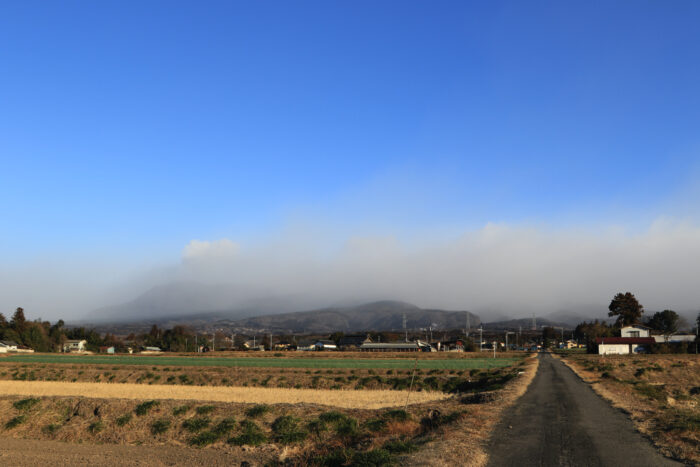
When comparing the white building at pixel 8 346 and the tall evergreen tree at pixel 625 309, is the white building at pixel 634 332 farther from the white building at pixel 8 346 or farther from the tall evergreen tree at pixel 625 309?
the white building at pixel 8 346

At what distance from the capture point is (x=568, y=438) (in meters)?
19.0

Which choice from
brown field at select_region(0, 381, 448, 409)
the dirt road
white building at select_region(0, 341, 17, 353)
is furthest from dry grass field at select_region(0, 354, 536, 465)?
white building at select_region(0, 341, 17, 353)

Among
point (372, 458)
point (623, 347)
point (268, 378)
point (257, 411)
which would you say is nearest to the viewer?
point (372, 458)

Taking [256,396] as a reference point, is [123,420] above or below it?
above

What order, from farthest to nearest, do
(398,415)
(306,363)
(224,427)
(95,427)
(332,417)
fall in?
(306,363) < (95,427) < (332,417) < (398,415) < (224,427)

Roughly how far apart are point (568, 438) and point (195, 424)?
16.3m

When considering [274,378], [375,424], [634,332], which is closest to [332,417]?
[375,424]

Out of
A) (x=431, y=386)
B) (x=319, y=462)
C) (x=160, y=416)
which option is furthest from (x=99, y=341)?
(x=319, y=462)

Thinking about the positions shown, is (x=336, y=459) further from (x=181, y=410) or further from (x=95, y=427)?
(x=95, y=427)

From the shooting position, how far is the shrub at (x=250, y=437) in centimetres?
2208

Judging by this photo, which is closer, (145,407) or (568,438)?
(568,438)

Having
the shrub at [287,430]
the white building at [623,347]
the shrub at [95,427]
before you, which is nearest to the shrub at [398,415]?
the shrub at [287,430]

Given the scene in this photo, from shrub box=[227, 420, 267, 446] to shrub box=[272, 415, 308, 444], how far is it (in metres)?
0.64

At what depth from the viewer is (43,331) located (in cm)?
16088
